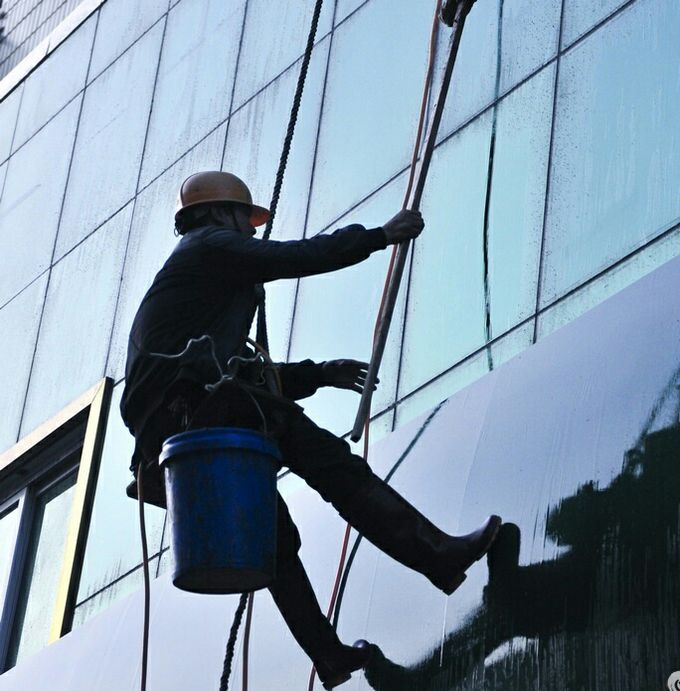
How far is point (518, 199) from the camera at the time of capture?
8586 millimetres

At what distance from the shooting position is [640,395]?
20.4 feet

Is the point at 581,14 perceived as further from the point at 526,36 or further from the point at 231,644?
the point at 231,644

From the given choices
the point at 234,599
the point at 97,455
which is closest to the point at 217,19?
the point at 97,455

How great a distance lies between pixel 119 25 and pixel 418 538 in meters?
8.91

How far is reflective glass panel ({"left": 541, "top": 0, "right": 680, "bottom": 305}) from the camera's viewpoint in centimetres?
770

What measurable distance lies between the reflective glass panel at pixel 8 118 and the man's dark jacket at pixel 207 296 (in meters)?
9.17

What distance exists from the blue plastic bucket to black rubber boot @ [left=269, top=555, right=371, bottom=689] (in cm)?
58

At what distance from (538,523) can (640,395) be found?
2.01 ft

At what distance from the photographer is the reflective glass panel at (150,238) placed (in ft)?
39.2

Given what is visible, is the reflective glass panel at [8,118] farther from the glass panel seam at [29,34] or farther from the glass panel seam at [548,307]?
the glass panel seam at [548,307]

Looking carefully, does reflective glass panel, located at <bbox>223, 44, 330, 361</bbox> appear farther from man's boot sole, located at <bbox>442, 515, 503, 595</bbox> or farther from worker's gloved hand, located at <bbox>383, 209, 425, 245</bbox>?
man's boot sole, located at <bbox>442, 515, 503, 595</bbox>

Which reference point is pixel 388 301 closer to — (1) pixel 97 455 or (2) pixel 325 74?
(2) pixel 325 74

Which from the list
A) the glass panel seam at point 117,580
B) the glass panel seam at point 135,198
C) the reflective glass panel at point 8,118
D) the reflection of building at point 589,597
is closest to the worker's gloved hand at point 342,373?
the reflection of building at point 589,597

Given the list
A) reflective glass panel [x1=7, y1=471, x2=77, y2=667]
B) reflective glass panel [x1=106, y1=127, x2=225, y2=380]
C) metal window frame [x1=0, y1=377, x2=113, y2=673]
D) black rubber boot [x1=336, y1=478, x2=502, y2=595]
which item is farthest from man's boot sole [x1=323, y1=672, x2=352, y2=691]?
reflective glass panel [x1=106, y1=127, x2=225, y2=380]
